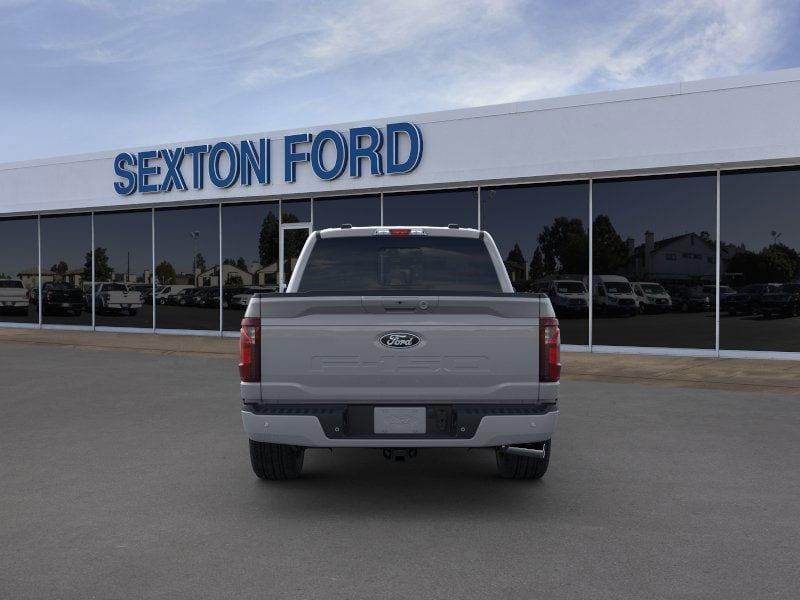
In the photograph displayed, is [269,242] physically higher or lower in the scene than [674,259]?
higher

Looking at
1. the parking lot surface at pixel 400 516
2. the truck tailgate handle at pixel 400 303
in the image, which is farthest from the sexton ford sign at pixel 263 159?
the truck tailgate handle at pixel 400 303

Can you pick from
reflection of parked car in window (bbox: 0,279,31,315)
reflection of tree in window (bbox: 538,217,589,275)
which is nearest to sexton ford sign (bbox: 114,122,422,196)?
reflection of tree in window (bbox: 538,217,589,275)

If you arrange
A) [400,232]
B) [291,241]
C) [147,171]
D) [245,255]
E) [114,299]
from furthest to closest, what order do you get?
[114,299] < [147,171] < [245,255] < [291,241] < [400,232]

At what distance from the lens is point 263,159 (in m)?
19.2

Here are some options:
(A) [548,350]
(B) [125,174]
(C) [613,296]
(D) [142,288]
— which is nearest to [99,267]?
(D) [142,288]

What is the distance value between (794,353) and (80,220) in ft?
62.7

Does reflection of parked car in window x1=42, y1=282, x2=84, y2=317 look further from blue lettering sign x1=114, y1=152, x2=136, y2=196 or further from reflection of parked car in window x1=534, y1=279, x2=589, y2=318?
reflection of parked car in window x1=534, y1=279, x2=589, y2=318

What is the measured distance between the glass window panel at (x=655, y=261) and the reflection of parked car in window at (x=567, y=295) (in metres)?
0.25

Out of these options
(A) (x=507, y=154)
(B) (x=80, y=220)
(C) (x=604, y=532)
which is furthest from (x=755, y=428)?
(B) (x=80, y=220)

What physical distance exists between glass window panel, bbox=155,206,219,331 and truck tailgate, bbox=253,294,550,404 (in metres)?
16.2

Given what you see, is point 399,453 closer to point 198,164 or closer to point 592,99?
point 592,99

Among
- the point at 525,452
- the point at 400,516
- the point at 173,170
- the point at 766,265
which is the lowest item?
the point at 400,516

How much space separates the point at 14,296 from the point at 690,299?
2029 centimetres

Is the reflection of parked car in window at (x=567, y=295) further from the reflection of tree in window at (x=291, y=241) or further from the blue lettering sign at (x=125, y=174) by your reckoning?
the blue lettering sign at (x=125, y=174)
